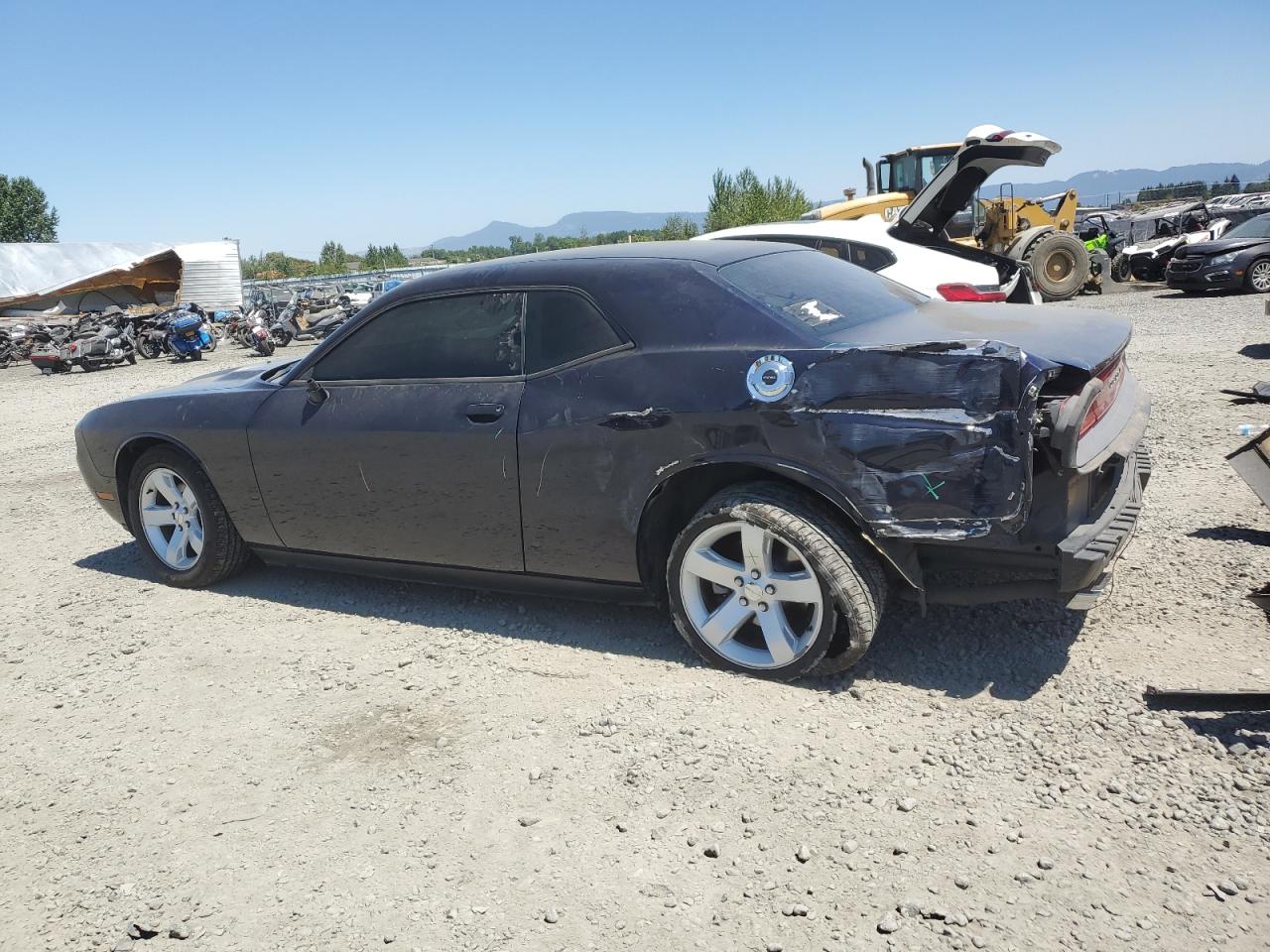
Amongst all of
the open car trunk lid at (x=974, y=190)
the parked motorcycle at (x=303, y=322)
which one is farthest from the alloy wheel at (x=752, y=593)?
the parked motorcycle at (x=303, y=322)

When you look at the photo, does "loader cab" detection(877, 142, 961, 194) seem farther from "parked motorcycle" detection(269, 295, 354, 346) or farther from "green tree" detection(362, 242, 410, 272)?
"green tree" detection(362, 242, 410, 272)

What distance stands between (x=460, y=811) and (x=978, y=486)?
1883 mm

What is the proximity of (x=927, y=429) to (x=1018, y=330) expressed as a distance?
75cm

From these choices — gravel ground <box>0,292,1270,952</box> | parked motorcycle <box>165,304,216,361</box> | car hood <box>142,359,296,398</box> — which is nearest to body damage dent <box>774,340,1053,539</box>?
gravel ground <box>0,292,1270,952</box>

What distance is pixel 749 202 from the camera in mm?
61188

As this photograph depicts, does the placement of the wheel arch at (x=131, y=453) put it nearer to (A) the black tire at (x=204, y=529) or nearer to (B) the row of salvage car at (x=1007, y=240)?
(A) the black tire at (x=204, y=529)

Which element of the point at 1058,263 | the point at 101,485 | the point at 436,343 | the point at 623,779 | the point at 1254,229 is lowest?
the point at 623,779

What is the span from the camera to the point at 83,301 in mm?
31078

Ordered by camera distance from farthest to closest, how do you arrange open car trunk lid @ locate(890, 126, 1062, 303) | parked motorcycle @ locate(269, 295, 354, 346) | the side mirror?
parked motorcycle @ locate(269, 295, 354, 346), open car trunk lid @ locate(890, 126, 1062, 303), the side mirror

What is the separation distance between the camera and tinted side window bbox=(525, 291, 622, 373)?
3660 mm

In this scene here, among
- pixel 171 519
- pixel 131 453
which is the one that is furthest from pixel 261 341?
pixel 171 519

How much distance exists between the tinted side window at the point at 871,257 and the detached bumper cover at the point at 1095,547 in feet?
15.1

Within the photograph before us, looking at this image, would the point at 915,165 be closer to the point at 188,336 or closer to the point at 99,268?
the point at 188,336

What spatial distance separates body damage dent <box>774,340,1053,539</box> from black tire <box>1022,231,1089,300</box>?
52.5 feet
